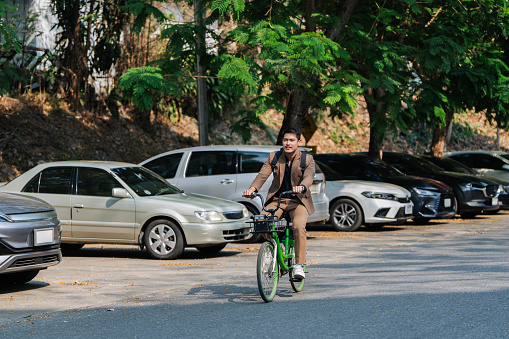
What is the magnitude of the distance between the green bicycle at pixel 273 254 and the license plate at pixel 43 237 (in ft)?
8.27

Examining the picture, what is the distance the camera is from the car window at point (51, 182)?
11.2 meters

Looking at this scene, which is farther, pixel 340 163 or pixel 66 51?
pixel 66 51

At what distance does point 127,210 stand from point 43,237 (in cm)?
307

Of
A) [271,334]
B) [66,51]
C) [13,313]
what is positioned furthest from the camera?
[66,51]

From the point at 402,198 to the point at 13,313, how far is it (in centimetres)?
989


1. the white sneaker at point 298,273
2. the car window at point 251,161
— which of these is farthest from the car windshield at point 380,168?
the white sneaker at point 298,273

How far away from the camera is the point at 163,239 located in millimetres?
10773

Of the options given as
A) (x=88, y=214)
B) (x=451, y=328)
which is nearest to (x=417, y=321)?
(x=451, y=328)

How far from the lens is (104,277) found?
911 centimetres

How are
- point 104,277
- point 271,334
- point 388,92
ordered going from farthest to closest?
point 388,92, point 104,277, point 271,334

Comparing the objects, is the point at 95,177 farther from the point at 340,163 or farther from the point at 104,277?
the point at 340,163

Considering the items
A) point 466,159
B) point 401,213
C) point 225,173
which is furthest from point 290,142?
point 466,159

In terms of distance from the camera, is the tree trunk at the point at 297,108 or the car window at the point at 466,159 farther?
the car window at the point at 466,159

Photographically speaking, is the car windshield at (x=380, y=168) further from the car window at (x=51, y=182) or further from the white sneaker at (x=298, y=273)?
the white sneaker at (x=298, y=273)
